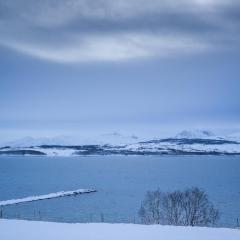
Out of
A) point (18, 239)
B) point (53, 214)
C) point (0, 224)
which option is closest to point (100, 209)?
point (53, 214)

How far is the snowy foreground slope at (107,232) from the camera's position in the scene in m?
26.1

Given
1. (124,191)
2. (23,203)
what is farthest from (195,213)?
(124,191)

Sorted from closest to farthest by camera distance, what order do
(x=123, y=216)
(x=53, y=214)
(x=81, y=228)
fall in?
(x=81, y=228) < (x=123, y=216) < (x=53, y=214)

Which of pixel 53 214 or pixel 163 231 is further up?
pixel 163 231

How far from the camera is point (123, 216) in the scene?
251 feet

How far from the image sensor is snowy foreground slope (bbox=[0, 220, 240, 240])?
2614 centimetres

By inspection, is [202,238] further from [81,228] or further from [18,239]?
[18,239]

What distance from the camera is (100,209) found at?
8544 centimetres

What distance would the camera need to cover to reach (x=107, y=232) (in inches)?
1093

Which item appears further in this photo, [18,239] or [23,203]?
[23,203]

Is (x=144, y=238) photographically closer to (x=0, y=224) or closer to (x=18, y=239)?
(x=18, y=239)

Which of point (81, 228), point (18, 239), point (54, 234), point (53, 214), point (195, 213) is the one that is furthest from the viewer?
point (53, 214)

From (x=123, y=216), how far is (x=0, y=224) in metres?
47.4

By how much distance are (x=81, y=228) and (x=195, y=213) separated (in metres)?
33.2
